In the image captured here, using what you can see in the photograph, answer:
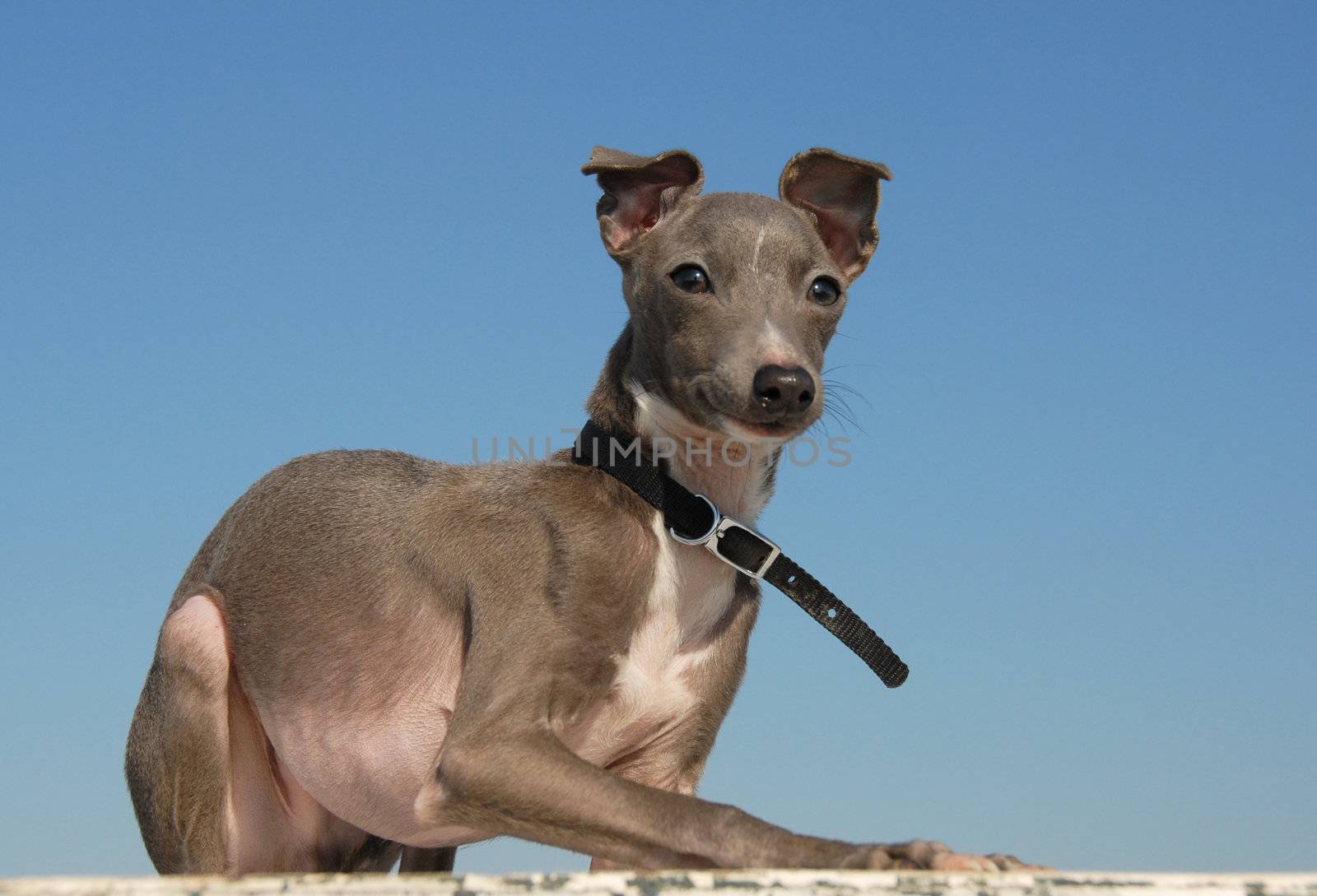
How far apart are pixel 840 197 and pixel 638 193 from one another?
3.54 ft

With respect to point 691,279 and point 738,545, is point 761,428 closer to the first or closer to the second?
point 738,545

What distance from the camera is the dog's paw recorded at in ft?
12.8

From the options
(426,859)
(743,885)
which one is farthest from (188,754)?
(743,885)

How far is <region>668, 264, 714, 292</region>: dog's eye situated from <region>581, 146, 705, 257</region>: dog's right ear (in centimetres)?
59

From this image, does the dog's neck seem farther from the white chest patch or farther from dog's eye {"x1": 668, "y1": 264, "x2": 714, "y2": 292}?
dog's eye {"x1": 668, "y1": 264, "x2": 714, "y2": 292}

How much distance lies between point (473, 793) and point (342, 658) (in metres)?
1.29

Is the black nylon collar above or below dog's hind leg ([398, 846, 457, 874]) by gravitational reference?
above

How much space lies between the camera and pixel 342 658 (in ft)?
20.7

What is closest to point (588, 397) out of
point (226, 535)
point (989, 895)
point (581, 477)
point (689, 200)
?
point (581, 477)

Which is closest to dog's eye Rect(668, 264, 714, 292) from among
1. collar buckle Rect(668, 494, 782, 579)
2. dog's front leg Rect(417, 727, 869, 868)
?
collar buckle Rect(668, 494, 782, 579)

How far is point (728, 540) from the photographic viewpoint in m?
5.92

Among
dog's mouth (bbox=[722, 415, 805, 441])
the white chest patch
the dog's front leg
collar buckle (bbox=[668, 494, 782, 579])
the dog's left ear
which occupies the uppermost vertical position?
the dog's left ear

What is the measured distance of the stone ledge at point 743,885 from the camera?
3404mm

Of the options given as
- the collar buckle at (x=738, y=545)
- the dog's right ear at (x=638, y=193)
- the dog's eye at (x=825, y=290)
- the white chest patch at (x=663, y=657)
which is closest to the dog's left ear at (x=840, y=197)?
the dog's right ear at (x=638, y=193)
